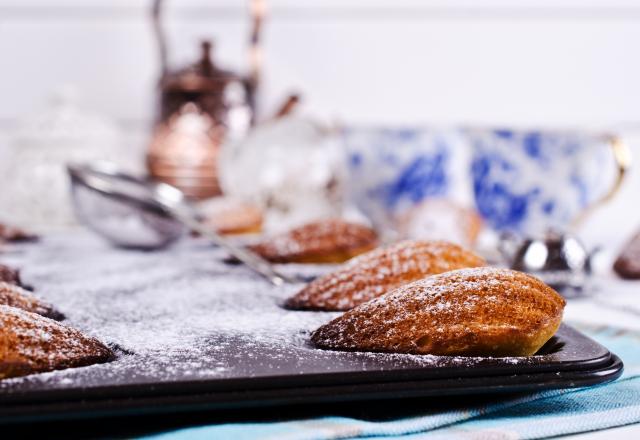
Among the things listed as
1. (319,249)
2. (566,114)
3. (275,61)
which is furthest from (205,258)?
(566,114)

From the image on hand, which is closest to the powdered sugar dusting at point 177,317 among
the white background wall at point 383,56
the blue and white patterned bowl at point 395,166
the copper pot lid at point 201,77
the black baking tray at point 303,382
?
the black baking tray at point 303,382

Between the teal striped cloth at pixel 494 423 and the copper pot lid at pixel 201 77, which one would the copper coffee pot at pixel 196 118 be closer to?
the copper pot lid at pixel 201 77

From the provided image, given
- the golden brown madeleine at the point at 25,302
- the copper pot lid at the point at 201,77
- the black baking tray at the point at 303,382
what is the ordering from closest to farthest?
the black baking tray at the point at 303,382
the golden brown madeleine at the point at 25,302
the copper pot lid at the point at 201,77

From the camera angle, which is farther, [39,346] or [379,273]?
[379,273]

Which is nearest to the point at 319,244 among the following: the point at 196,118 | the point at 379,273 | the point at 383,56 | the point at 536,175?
the point at 379,273

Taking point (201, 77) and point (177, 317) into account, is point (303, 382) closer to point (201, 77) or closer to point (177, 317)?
point (177, 317)

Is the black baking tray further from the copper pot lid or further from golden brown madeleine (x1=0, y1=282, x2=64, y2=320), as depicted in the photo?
the copper pot lid
